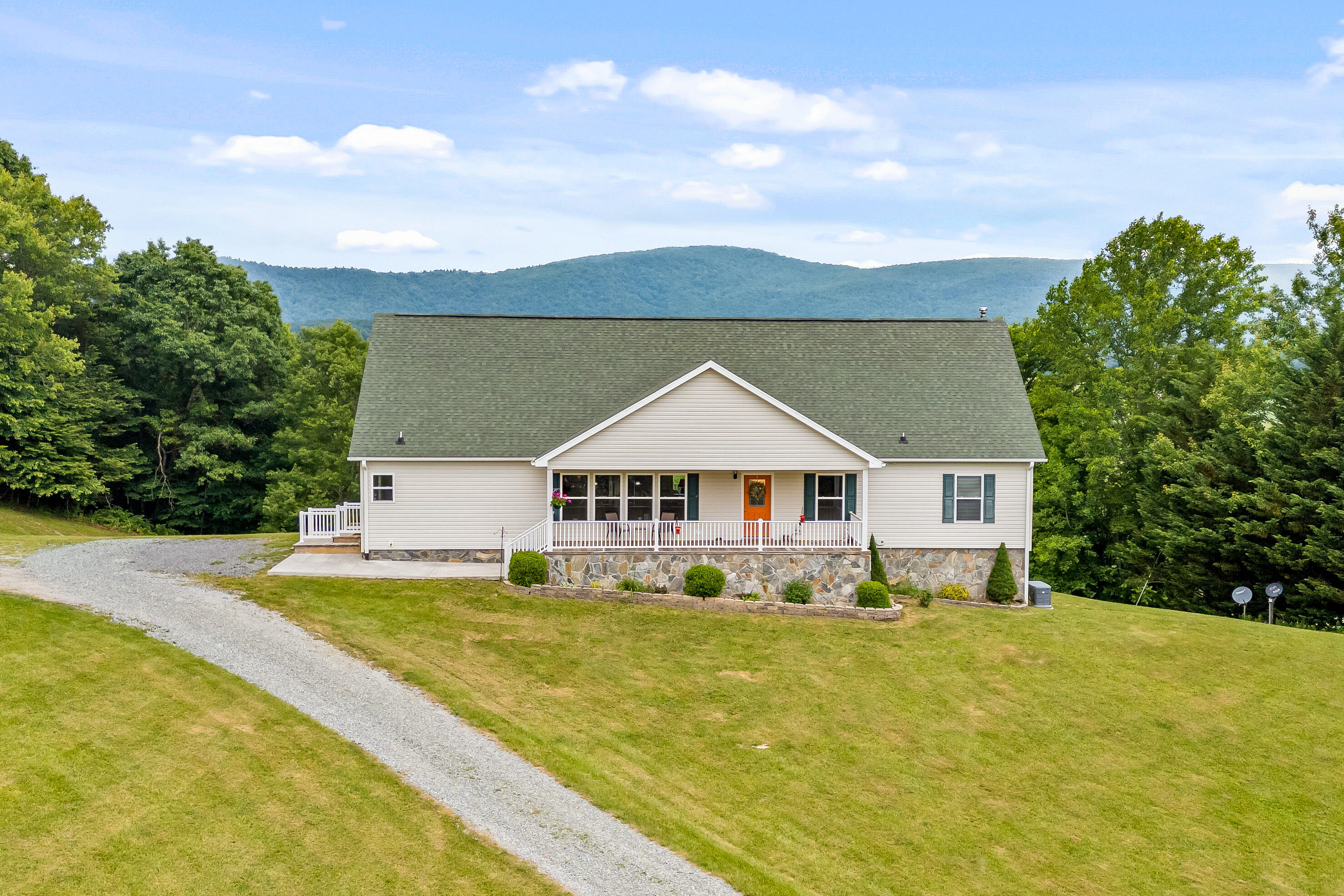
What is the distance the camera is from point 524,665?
57.6 feet

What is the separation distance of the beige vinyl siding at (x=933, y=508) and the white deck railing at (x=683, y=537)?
157 cm

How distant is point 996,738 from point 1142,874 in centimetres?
398

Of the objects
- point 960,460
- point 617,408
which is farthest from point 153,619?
point 960,460

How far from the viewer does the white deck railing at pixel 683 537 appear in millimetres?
23172

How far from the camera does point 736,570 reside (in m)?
23.2

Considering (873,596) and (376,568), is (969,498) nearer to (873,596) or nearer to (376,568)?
(873,596)

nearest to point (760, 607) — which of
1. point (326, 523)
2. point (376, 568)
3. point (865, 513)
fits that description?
point (865, 513)

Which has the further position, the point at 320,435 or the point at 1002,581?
the point at 320,435

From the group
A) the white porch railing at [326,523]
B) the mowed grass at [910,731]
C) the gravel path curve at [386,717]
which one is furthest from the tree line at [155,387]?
the mowed grass at [910,731]

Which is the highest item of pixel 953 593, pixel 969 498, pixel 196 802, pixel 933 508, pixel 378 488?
pixel 378 488

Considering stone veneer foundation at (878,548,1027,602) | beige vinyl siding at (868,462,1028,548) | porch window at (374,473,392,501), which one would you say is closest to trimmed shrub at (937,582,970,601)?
stone veneer foundation at (878,548,1027,602)

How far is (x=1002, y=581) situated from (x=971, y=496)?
93.4 inches

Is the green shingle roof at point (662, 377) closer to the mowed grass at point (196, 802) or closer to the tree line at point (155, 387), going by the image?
the mowed grass at point (196, 802)

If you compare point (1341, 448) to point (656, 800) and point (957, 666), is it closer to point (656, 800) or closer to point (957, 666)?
point (957, 666)
